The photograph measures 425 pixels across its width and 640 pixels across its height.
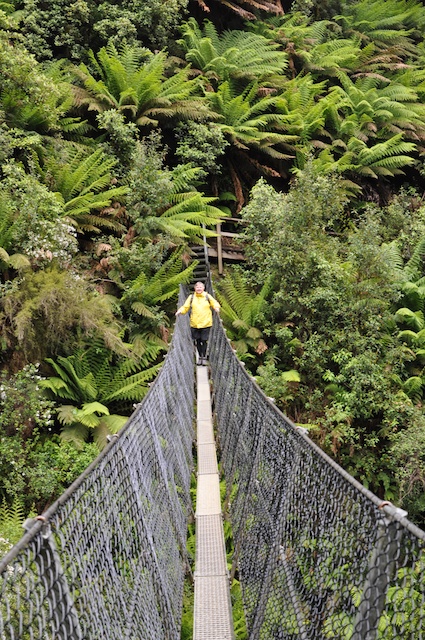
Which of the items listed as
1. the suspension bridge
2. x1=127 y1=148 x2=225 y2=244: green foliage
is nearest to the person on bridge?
x1=127 y1=148 x2=225 y2=244: green foliage

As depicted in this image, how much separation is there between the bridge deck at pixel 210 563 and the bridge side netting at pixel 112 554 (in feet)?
0.43

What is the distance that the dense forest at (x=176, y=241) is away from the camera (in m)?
5.77

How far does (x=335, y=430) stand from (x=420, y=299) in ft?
9.24

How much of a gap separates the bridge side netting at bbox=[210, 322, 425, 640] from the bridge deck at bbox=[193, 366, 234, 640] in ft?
0.40

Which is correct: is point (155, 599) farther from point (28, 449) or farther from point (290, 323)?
point (290, 323)

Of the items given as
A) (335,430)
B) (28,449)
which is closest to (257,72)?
(335,430)

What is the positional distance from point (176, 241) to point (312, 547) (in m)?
6.79

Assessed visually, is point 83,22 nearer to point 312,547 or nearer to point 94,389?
point 94,389

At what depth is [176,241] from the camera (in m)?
8.05

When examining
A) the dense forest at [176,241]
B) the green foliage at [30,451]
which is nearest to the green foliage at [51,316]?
the dense forest at [176,241]

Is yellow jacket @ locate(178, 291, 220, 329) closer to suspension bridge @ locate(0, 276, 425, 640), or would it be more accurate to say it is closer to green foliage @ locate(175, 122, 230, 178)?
suspension bridge @ locate(0, 276, 425, 640)

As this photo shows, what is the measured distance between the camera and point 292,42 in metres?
12.5

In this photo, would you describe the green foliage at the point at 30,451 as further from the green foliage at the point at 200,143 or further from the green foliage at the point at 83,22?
the green foliage at the point at 83,22

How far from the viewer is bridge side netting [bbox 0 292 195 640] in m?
1.00
